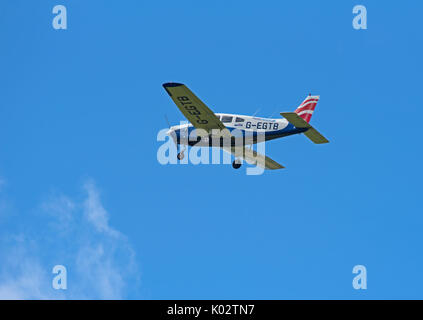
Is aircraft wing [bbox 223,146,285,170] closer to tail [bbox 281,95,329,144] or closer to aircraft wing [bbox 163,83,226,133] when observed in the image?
aircraft wing [bbox 163,83,226,133]

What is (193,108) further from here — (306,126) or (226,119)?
(306,126)

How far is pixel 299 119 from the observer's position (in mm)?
33969

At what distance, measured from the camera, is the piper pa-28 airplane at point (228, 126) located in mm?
34094

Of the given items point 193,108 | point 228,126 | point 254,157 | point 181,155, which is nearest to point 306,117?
point 228,126

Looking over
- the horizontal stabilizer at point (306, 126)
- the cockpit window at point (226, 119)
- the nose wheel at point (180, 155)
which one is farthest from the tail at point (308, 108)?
the nose wheel at point (180, 155)

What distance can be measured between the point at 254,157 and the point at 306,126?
6.43m

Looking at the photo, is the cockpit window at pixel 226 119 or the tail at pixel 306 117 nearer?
the tail at pixel 306 117

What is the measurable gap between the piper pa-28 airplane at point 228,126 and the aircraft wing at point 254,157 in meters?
1.72

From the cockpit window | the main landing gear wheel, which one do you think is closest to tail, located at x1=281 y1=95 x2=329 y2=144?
the cockpit window

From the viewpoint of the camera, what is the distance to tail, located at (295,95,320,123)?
1433 inches

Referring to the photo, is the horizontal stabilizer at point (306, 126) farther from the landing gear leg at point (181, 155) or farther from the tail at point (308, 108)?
the landing gear leg at point (181, 155)

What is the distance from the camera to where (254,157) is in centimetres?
4050

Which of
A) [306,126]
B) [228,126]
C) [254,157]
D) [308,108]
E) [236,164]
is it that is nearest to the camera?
[306,126]
